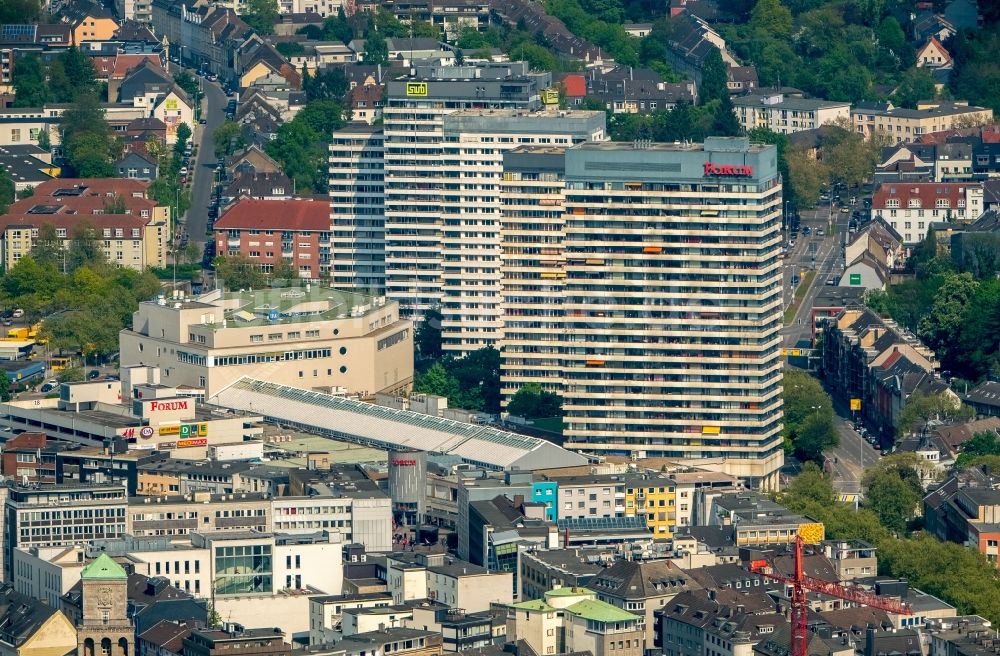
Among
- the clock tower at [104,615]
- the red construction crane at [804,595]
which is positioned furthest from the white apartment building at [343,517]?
the red construction crane at [804,595]

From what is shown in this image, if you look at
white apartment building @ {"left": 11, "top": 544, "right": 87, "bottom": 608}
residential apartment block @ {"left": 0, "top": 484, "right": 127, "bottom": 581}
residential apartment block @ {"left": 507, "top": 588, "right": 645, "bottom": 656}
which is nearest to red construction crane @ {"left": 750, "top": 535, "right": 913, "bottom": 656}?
residential apartment block @ {"left": 507, "top": 588, "right": 645, "bottom": 656}

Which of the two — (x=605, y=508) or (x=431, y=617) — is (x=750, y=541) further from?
(x=431, y=617)

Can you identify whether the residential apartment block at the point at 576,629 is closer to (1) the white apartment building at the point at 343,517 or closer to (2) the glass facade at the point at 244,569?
(2) the glass facade at the point at 244,569

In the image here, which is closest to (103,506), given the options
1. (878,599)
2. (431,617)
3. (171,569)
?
(171,569)

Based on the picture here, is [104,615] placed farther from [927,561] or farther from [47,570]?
[927,561]

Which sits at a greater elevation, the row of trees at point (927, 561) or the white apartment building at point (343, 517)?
the white apartment building at point (343, 517)

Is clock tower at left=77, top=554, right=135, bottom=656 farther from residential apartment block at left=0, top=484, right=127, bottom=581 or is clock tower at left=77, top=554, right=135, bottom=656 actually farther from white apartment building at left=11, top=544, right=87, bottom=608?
residential apartment block at left=0, top=484, right=127, bottom=581
